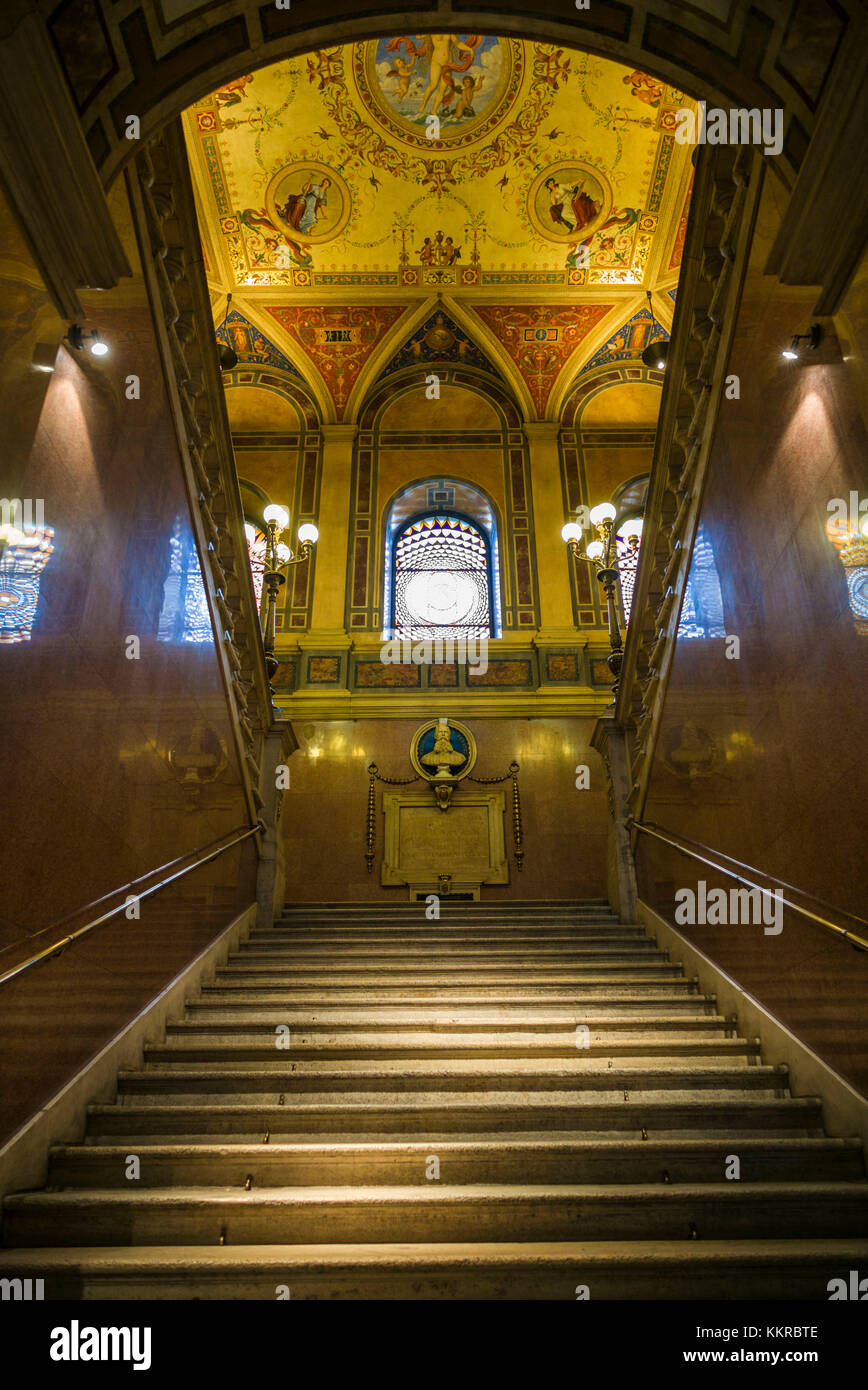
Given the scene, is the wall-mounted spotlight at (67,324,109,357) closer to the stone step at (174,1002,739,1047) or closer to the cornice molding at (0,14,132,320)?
the cornice molding at (0,14,132,320)

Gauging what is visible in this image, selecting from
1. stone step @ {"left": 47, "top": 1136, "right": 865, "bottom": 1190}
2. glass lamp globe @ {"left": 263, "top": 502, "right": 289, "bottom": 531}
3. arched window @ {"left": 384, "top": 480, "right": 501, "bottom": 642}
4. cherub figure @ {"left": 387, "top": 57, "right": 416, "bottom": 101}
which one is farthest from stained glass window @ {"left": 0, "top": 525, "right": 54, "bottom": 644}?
cherub figure @ {"left": 387, "top": 57, "right": 416, "bottom": 101}

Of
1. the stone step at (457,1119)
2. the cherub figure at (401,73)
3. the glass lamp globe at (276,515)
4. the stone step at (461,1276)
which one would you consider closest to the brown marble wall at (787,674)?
the stone step at (457,1119)

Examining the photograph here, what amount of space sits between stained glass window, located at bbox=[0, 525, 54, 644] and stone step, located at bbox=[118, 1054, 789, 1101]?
1.91 meters

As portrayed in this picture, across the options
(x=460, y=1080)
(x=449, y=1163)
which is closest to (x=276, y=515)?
(x=460, y=1080)

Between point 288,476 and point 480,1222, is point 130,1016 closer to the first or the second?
point 480,1222

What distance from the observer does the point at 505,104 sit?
10836mm

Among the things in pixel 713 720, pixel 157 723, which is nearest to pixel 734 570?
pixel 713 720

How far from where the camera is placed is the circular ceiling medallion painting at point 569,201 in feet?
37.2

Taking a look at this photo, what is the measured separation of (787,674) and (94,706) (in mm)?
3014

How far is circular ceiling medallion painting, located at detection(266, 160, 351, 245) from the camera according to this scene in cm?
1127

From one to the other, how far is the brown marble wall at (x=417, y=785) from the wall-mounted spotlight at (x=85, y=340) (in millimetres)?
7083

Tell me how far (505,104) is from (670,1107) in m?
12.0

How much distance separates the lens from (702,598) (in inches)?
191

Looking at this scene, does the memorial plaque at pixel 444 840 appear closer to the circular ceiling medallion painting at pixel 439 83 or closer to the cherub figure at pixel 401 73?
the circular ceiling medallion painting at pixel 439 83
